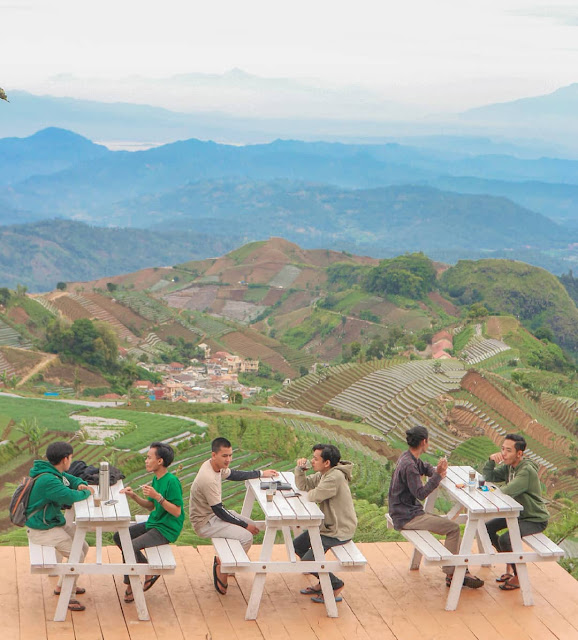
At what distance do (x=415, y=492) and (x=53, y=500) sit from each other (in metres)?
3.10

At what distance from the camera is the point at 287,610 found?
7.49 meters

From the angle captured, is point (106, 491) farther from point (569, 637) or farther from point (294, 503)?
point (569, 637)

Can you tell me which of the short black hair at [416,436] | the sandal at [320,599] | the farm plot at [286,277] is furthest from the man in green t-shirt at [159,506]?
the farm plot at [286,277]

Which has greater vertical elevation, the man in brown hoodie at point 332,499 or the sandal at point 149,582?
the man in brown hoodie at point 332,499

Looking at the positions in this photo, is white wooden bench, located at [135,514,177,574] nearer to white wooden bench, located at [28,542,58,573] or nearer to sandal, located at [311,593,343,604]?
white wooden bench, located at [28,542,58,573]

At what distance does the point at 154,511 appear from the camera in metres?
7.46

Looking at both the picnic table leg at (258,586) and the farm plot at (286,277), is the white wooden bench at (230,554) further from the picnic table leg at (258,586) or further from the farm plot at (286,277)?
the farm plot at (286,277)

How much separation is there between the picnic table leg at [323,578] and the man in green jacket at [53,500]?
1.90 meters

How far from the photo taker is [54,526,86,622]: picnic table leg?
6.98m

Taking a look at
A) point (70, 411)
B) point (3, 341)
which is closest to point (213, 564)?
point (70, 411)

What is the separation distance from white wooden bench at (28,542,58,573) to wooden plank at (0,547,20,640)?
46 cm

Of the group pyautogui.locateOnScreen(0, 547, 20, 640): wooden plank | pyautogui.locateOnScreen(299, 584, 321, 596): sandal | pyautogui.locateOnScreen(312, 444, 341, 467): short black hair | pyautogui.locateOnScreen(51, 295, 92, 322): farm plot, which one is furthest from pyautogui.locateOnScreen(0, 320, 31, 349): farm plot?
pyautogui.locateOnScreen(312, 444, 341, 467): short black hair

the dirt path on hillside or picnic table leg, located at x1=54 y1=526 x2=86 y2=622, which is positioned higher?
picnic table leg, located at x1=54 y1=526 x2=86 y2=622

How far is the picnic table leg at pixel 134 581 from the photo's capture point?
712 centimetres
